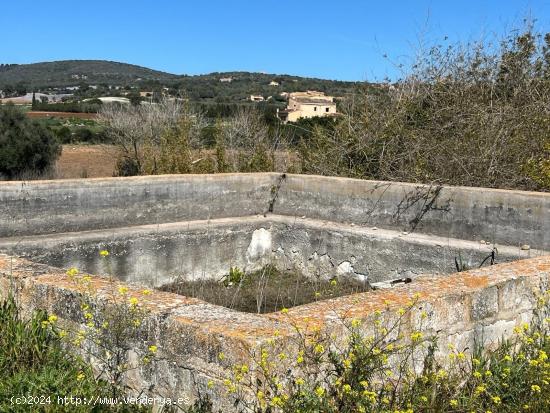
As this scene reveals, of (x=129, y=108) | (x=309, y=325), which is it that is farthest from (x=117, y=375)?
(x=129, y=108)

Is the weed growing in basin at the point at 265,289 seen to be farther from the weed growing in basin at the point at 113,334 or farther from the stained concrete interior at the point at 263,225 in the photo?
the weed growing in basin at the point at 113,334

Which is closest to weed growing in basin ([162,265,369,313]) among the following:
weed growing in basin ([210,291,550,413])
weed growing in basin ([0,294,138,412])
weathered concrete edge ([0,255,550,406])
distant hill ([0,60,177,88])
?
weathered concrete edge ([0,255,550,406])

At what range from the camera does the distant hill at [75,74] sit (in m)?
91.0

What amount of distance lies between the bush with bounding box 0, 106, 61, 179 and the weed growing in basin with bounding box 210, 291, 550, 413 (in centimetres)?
2151

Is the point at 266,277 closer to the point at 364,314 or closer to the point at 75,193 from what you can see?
the point at 75,193

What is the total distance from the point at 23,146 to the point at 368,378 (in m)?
23.9

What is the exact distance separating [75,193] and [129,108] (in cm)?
2211

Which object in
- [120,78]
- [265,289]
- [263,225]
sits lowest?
[265,289]

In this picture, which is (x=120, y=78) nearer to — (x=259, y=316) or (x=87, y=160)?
(x=87, y=160)

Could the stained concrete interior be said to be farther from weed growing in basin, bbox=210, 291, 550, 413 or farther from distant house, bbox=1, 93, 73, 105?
distant house, bbox=1, 93, 73, 105

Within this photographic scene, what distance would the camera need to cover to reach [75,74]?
9619 centimetres

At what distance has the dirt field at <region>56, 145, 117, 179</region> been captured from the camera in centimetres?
2608

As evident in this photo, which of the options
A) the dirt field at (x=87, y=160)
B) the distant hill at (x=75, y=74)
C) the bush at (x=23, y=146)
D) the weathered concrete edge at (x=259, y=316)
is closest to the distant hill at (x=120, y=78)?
the distant hill at (x=75, y=74)

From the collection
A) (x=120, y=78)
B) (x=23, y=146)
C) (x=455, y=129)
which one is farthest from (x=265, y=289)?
(x=120, y=78)
